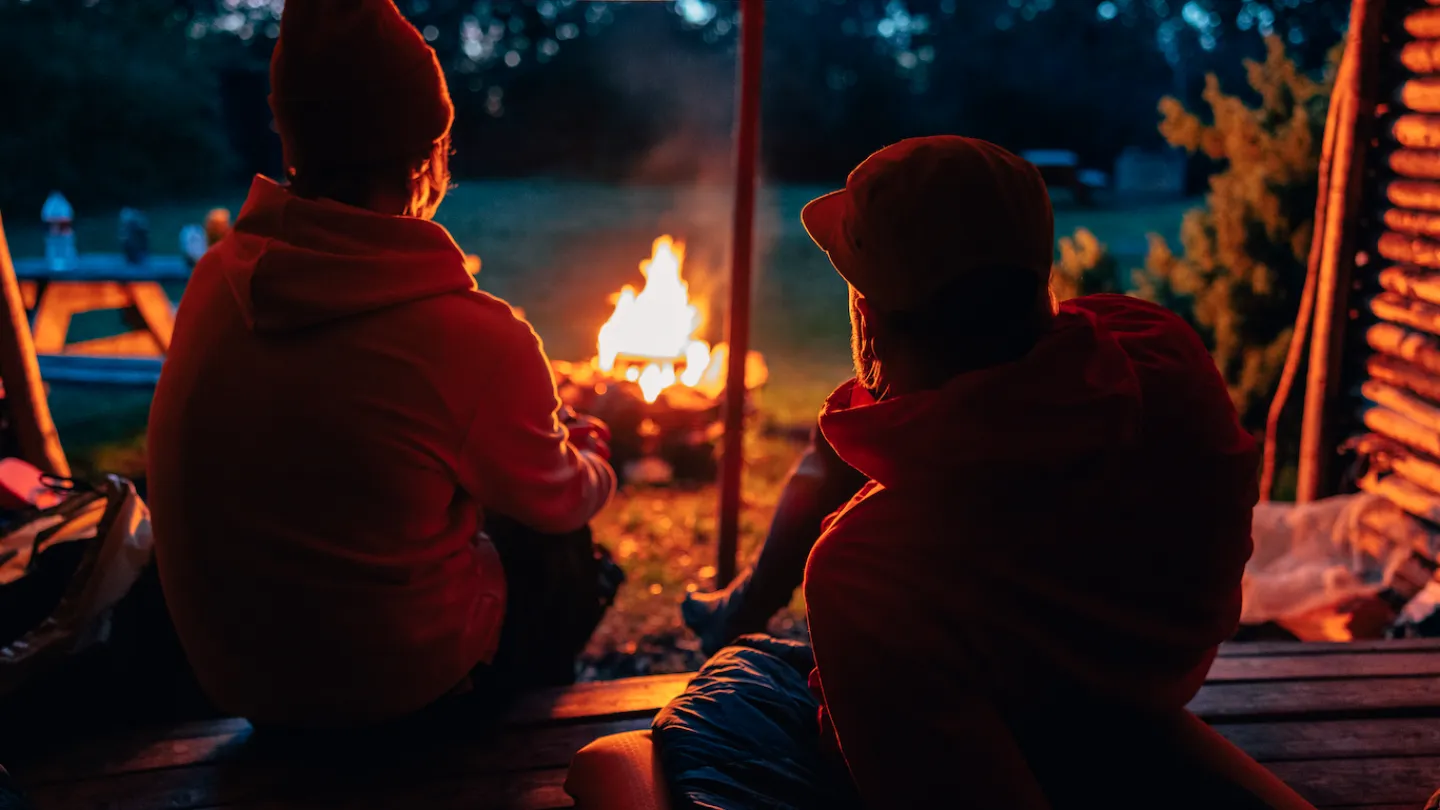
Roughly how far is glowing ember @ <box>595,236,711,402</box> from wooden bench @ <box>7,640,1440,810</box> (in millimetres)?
3673

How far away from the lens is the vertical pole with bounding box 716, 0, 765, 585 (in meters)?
3.34

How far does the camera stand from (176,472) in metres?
2.09

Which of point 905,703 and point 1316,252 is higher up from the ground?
point 905,703

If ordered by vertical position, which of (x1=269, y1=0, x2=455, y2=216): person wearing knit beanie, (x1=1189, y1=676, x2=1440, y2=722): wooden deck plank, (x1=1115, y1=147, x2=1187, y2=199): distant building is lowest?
(x1=1115, y1=147, x2=1187, y2=199): distant building

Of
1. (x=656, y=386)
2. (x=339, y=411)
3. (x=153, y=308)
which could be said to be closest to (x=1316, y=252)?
(x=656, y=386)

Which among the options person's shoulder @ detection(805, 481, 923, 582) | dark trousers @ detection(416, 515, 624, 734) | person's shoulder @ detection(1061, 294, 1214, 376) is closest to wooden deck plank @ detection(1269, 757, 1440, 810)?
person's shoulder @ detection(1061, 294, 1214, 376)

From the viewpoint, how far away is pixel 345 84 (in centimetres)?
212

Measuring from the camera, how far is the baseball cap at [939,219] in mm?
1350

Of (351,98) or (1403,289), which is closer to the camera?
(351,98)

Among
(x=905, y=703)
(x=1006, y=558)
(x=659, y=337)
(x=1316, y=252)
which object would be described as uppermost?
(x=1006, y=558)

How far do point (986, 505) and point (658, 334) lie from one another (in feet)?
17.1

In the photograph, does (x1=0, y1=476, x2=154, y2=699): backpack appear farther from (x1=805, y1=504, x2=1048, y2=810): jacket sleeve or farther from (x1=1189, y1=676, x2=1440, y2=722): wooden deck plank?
(x1=1189, y1=676, x2=1440, y2=722): wooden deck plank

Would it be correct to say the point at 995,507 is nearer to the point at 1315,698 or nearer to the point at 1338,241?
the point at 1315,698

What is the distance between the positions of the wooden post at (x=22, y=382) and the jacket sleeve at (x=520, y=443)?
8.01 ft
